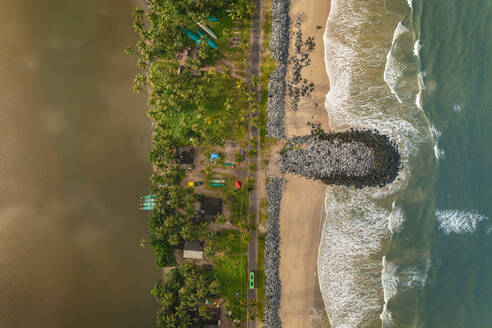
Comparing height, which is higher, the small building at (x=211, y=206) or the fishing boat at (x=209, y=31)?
the fishing boat at (x=209, y=31)

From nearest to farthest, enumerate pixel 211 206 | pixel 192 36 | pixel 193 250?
1. pixel 193 250
2. pixel 211 206
3. pixel 192 36

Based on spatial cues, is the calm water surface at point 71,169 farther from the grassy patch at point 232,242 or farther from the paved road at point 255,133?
the paved road at point 255,133

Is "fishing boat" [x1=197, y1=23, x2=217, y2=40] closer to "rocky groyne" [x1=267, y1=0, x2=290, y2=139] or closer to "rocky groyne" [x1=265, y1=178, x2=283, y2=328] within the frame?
"rocky groyne" [x1=267, y1=0, x2=290, y2=139]

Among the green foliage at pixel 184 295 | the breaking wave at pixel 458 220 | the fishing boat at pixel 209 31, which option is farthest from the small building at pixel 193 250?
the breaking wave at pixel 458 220

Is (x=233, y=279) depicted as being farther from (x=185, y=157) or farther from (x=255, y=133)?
(x=255, y=133)

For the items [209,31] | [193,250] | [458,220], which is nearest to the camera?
[458,220]

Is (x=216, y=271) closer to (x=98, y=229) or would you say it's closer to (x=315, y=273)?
(x=315, y=273)

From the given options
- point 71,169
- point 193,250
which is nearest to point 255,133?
point 193,250
